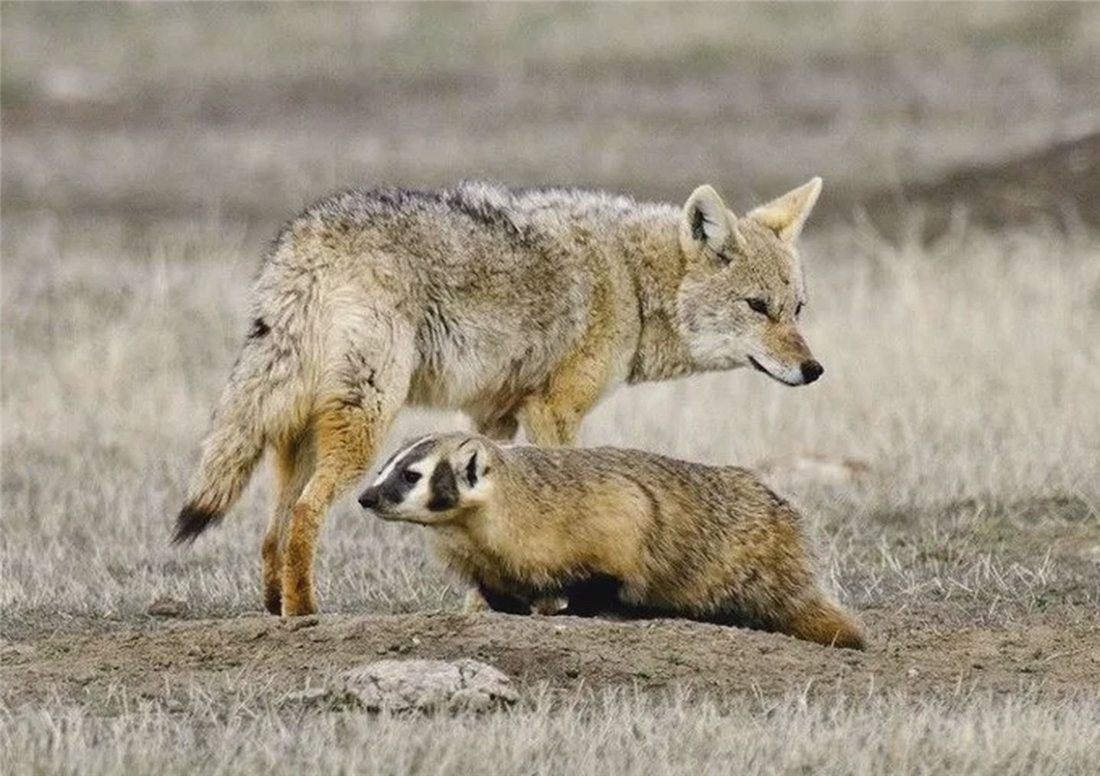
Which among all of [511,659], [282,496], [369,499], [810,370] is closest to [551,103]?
[810,370]

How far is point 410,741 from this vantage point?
6398mm

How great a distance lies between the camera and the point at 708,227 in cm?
1001

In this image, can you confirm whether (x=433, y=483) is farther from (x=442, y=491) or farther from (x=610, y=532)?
(x=610, y=532)

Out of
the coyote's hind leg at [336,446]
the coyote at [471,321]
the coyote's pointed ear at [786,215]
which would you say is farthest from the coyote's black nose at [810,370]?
the coyote's hind leg at [336,446]

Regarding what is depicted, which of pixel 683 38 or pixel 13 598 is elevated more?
pixel 683 38

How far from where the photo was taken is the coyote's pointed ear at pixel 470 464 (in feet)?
25.2

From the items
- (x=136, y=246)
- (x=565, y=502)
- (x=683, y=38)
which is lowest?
(x=565, y=502)

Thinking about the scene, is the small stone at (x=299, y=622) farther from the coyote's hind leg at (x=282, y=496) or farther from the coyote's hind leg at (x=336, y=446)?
the coyote's hind leg at (x=282, y=496)

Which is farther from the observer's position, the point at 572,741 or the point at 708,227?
the point at 708,227

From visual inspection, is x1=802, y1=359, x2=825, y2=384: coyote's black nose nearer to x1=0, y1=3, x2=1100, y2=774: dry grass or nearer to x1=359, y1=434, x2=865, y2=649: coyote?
x1=0, y1=3, x2=1100, y2=774: dry grass

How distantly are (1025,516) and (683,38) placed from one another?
28.9 m

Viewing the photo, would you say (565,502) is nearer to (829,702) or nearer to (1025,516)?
(829,702)

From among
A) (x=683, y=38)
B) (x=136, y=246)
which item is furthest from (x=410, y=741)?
(x=683, y=38)

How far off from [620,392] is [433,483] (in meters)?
6.86
